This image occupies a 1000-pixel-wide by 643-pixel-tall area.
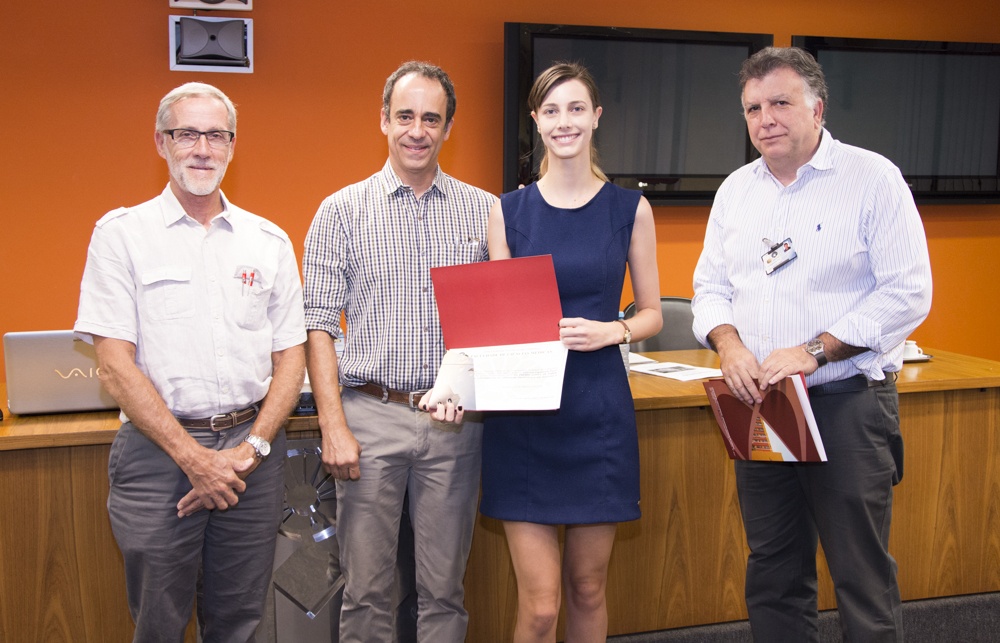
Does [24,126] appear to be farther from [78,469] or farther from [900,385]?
[900,385]

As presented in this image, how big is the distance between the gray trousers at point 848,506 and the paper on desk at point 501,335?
0.67 meters

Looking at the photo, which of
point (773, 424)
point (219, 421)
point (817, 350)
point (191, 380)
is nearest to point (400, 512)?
point (219, 421)

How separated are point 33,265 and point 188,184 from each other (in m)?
2.60

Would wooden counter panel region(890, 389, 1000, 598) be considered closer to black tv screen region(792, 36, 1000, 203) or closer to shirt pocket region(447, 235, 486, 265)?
shirt pocket region(447, 235, 486, 265)

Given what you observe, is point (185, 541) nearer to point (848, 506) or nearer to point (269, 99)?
point (848, 506)

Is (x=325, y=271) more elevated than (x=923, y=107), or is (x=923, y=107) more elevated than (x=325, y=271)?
(x=923, y=107)

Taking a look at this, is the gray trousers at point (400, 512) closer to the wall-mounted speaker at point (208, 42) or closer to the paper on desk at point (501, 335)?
the paper on desk at point (501, 335)

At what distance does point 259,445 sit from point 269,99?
8.89ft

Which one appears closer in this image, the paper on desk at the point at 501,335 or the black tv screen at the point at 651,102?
the paper on desk at the point at 501,335

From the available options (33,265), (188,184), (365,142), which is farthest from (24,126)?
(188,184)

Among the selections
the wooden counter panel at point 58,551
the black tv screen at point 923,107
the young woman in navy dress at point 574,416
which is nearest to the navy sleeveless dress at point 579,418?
the young woman in navy dress at point 574,416

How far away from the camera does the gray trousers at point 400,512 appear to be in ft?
6.87

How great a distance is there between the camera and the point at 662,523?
279 cm

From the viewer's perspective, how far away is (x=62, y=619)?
234 cm
